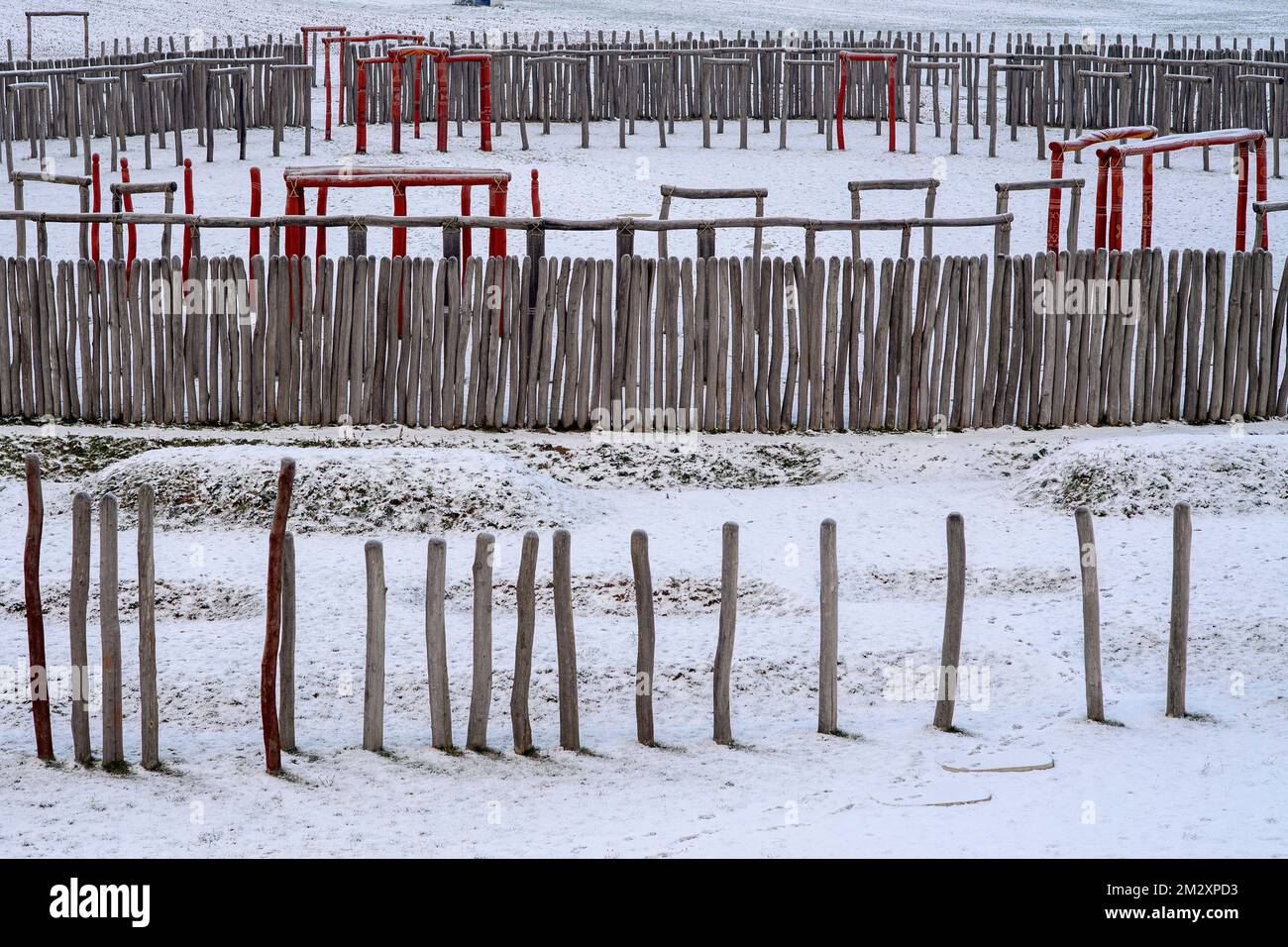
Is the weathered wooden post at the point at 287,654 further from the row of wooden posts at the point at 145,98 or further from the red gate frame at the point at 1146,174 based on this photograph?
the row of wooden posts at the point at 145,98

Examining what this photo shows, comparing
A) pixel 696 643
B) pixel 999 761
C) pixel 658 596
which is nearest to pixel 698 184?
pixel 658 596

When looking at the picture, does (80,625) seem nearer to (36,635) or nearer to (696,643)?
(36,635)

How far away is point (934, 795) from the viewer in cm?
562

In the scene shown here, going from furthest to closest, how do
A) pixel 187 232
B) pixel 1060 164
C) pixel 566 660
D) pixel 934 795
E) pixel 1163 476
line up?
pixel 1060 164 → pixel 187 232 → pixel 1163 476 → pixel 566 660 → pixel 934 795

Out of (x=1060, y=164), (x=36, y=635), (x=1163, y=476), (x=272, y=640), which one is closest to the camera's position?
(x=272, y=640)

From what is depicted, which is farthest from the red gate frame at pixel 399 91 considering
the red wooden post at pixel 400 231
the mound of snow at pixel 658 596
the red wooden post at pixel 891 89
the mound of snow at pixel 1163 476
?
the mound of snow at pixel 658 596

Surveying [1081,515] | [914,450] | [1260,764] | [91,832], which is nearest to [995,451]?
[914,450]

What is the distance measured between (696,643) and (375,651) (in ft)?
5.67

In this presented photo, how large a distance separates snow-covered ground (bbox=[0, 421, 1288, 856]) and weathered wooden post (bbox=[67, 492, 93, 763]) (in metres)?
0.14

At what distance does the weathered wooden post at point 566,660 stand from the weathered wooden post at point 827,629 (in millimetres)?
951

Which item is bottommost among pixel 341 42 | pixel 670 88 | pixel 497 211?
pixel 497 211

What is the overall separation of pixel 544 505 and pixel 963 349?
10.7ft

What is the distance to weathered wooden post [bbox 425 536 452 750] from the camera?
5.98 meters

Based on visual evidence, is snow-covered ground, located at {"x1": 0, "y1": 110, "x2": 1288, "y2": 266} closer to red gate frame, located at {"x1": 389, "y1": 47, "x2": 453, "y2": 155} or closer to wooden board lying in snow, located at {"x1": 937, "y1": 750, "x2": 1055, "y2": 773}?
red gate frame, located at {"x1": 389, "y1": 47, "x2": 453, "y2": 155}
